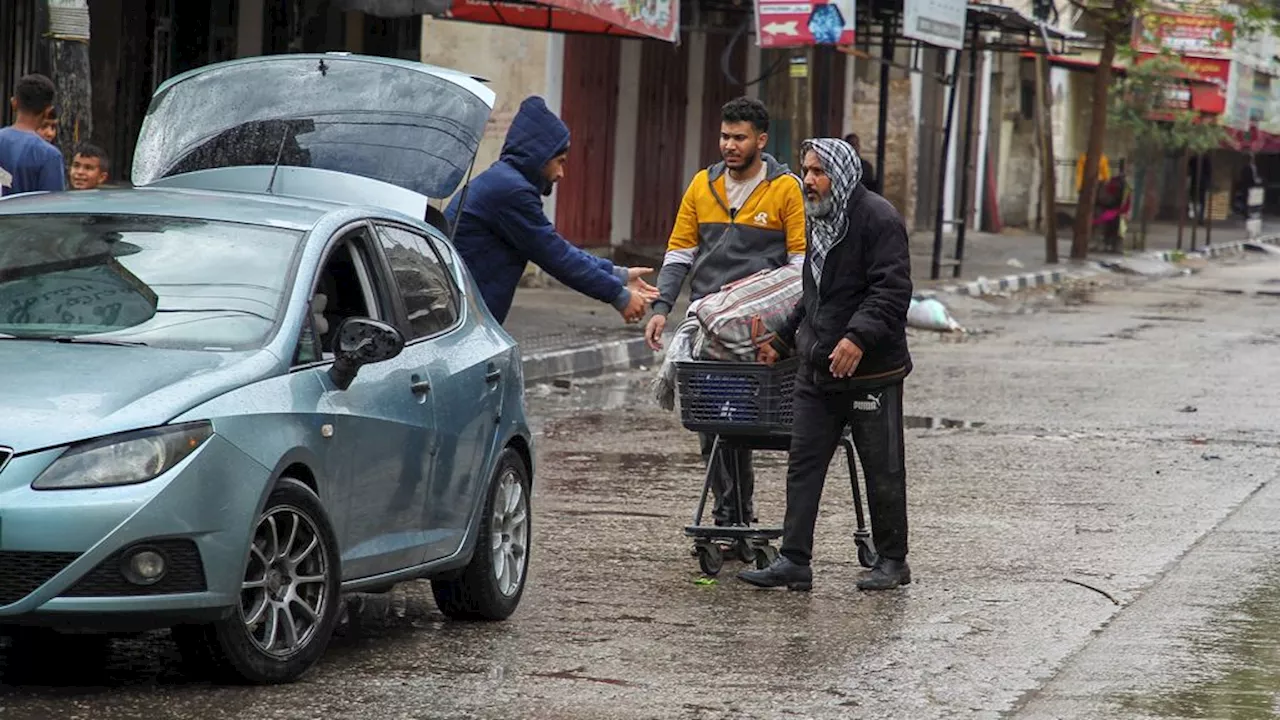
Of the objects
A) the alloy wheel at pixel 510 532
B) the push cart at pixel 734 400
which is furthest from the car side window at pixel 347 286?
the push cart at pixel 734 400

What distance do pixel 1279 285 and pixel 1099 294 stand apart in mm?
4575

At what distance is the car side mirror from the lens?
21.6 ft

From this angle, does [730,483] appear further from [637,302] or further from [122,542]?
[122,542]

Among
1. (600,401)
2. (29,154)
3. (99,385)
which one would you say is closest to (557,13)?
(600,401)

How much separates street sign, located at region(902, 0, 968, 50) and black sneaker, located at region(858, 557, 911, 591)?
51.0ft

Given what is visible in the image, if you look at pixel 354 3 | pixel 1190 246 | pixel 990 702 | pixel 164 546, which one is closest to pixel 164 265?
pixel 164 546

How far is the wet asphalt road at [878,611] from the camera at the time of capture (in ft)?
21.1

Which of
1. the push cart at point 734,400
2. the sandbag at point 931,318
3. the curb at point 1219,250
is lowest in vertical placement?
the curb at point 1219,250

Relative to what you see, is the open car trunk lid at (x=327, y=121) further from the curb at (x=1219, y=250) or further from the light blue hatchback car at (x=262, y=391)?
the curb at (x=1219, y=250)

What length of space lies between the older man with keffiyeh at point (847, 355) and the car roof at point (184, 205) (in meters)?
1.95

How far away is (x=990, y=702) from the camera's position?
6.56 metres

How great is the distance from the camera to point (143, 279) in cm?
679

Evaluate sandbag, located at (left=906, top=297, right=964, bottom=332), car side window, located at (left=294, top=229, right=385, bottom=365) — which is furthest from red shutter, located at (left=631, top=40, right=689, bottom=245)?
car side window, located at (left=294, top=229, right=385, bottom=365)

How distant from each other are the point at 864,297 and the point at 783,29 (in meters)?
14.0
